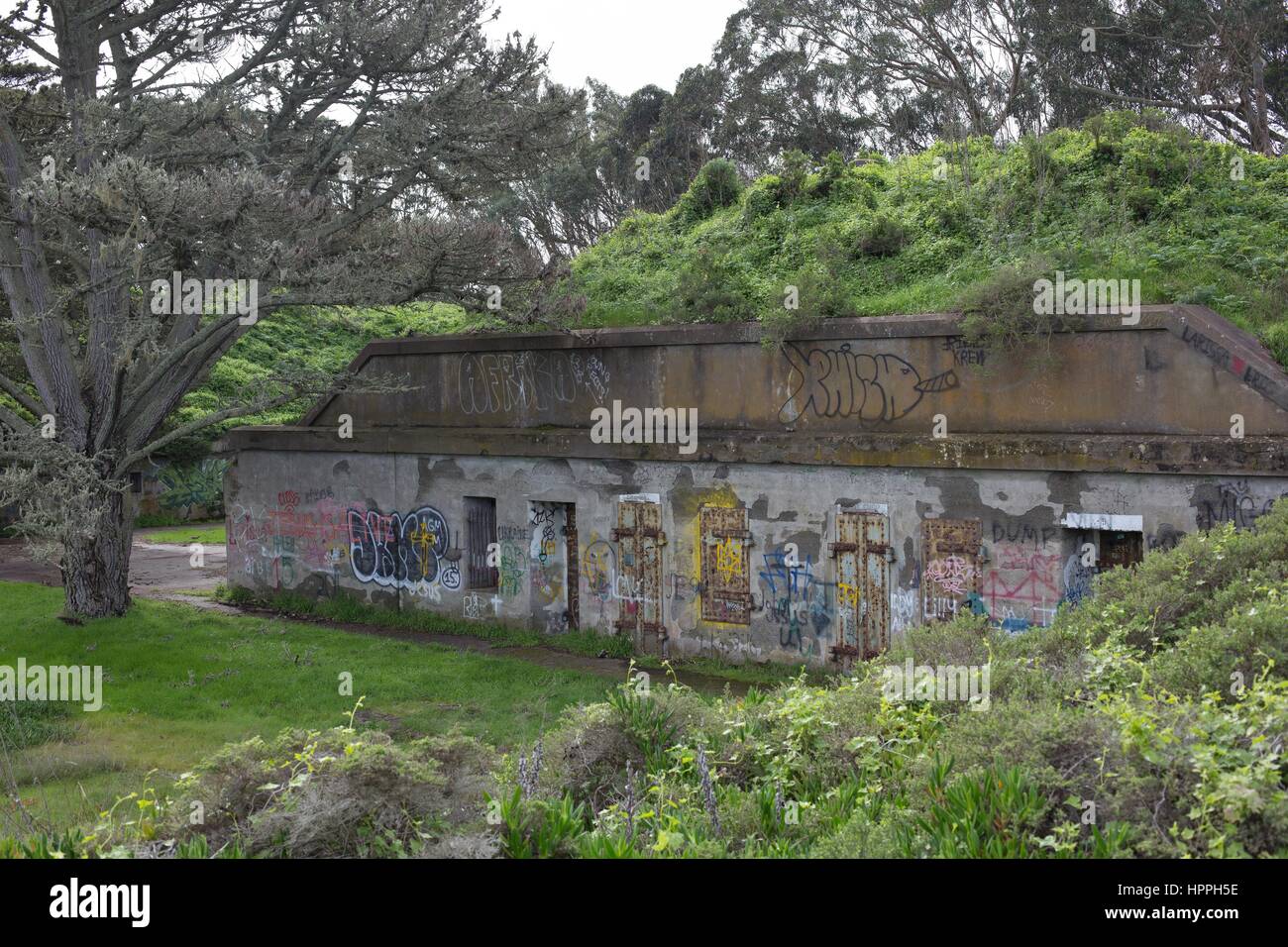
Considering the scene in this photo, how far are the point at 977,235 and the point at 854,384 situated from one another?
403cm

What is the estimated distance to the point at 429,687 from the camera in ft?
49.8

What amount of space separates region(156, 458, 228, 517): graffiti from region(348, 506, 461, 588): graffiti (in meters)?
15.9

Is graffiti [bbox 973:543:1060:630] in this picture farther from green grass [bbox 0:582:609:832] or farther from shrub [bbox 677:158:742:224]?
shrub [bbox 677:158:742:224]

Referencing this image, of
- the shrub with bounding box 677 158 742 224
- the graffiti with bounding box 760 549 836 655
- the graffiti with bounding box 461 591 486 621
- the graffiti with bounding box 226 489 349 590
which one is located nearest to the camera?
the graffiti with bounding box 760 549 836 655

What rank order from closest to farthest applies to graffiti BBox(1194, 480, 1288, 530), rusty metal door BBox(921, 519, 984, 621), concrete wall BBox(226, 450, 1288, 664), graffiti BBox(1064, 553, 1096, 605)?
graffiti BBox(1194, 480, 1288, 530) → graffiti BBox(1064, 553, 1096, 605) → concrete wall BBox(226, 450, 1288, 664) → rusty metal door BBox(921, 519, 984, 621)

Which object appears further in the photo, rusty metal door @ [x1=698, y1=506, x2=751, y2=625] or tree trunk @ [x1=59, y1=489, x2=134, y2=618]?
tree trunk @ [x1=59, y1=489, x2=134, y2=618]

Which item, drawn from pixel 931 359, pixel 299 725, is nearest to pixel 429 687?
pixel 299 725

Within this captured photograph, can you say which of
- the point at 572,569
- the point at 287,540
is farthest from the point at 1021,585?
the point at 287,540

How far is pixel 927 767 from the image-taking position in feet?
20.3

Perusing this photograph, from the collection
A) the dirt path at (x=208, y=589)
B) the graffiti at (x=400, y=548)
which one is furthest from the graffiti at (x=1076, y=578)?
the graffiti at (x=400, y=548)

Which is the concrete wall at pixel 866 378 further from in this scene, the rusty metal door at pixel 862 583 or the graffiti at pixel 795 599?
the graffiti at pixel 795 599

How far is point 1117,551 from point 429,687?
9034 mm

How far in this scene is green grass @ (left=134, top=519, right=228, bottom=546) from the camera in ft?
102

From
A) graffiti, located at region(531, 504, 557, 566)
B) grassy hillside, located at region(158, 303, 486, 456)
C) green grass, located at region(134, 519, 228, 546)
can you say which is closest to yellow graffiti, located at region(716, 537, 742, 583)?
graffiti, located at region(531, 504, 557, 566)
